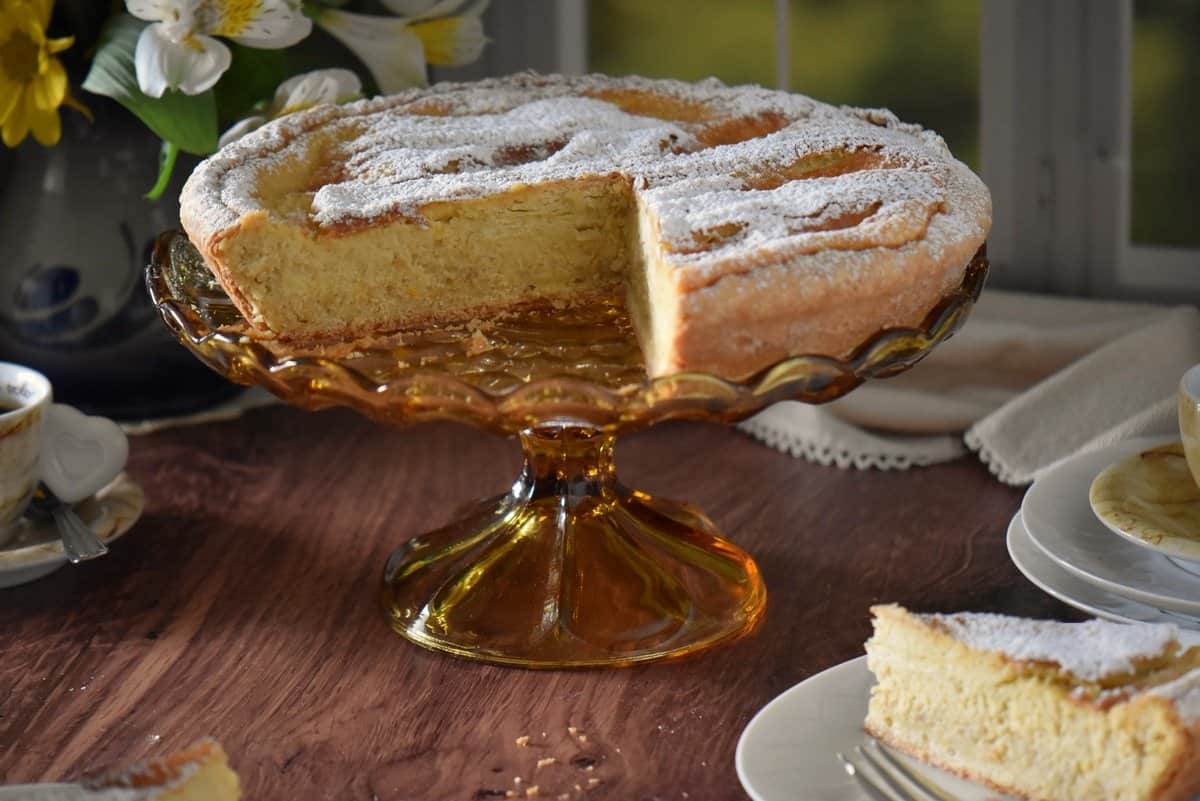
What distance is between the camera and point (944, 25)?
226 centimetres

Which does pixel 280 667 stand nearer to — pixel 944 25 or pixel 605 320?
pixel 605 320

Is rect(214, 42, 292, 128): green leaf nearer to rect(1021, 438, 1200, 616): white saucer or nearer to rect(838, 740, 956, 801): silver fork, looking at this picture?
rect(1021, 438, 1200, 616): white saucer

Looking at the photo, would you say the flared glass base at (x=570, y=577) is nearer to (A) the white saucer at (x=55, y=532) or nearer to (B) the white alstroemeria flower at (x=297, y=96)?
(A) the white saucer at (x=55, y=532)

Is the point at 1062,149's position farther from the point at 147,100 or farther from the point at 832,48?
the point at 147,100

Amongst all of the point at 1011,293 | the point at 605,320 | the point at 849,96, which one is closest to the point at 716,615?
the point at 605,320

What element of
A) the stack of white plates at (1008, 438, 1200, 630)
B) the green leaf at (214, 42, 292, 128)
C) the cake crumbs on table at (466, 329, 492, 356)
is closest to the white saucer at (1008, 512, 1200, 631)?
the stack of white plates at (1008, 438, 1200, 630)

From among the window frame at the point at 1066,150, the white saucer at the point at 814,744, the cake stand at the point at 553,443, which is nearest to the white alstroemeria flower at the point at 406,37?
the cake stand at the point at 553,443

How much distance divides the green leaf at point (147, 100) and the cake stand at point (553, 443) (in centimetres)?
15

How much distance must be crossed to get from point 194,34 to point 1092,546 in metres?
1.07

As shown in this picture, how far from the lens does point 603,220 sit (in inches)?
61.4

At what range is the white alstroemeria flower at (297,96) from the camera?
5.89 ft

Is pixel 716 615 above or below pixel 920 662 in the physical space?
below

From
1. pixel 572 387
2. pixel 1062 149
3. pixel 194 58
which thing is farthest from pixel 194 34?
pixel 1062 149

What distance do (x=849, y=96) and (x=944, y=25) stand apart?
6.8 inches
